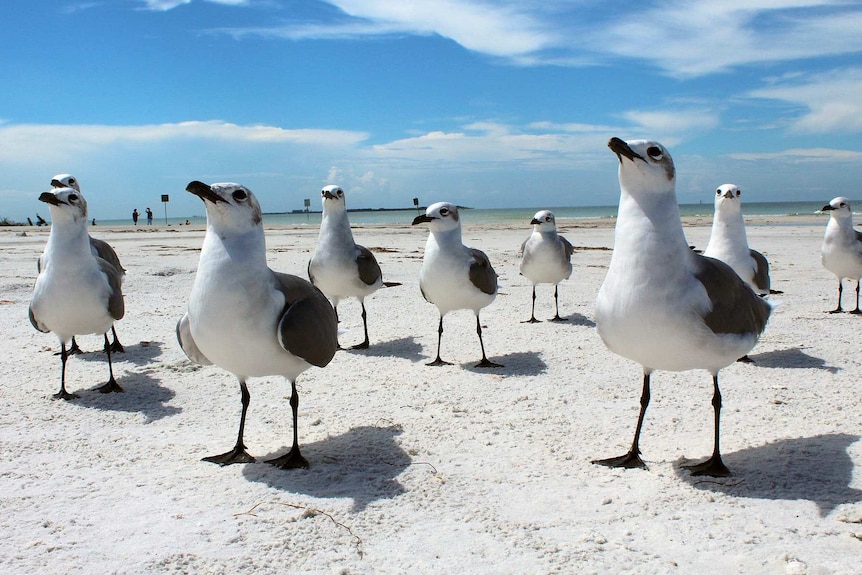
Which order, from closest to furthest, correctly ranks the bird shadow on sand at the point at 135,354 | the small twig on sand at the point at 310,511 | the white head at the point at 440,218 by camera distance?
the small twig on sand at the point at 310,511 → the bird shadow on sand at the point at 135,354 → the white head at the point at 440,218

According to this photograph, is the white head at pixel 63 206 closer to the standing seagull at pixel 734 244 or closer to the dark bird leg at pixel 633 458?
the dark bird leg at pixel 633 458

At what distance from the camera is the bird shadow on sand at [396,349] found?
7.72m

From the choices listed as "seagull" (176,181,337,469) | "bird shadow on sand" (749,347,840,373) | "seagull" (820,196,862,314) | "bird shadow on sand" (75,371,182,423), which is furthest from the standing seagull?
"bird shadow on sand" (75,371,182,423)

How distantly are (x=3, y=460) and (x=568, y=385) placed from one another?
4471 millimetres

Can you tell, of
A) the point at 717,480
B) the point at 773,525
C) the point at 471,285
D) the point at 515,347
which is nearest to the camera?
the point at 773,525

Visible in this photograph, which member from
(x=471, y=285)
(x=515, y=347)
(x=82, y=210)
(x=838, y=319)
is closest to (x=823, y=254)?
(x=838, y=319)

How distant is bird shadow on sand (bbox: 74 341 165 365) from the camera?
24.0 feet

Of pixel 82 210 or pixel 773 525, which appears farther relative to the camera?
pixel 82 210

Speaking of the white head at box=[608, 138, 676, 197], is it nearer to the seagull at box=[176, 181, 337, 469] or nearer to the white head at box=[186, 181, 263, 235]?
the seagull at box=[176, 181, 337, 469]

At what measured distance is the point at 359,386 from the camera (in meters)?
6.30

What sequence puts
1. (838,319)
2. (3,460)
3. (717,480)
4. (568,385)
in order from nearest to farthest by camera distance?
(717,480), (3,460), (568,385), (838,319)

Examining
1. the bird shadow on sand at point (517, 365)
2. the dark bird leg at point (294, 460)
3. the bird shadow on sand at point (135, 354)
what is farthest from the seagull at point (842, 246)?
the bird shadow on sand at point (135, 354)

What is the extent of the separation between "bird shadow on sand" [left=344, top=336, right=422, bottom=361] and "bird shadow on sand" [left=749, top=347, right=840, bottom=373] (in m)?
3.66

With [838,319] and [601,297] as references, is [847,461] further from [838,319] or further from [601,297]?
[838,319]
